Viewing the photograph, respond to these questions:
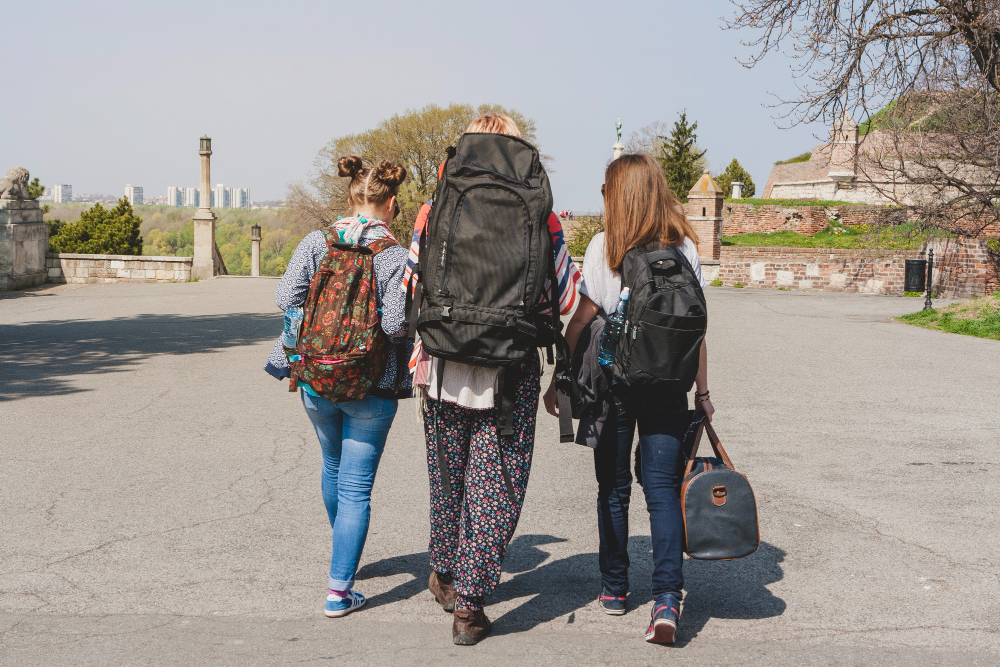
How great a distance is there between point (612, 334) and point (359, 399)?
997 mm

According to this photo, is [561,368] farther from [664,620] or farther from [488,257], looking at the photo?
[664,620]

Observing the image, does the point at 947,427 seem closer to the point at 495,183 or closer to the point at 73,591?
the point at 495,183

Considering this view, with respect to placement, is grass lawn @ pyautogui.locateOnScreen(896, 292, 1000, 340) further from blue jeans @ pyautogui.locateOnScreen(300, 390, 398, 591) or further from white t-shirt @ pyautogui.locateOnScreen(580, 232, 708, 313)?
blue jeans @ pyautogui.locateOnScreen(300, 390, 398, 591)

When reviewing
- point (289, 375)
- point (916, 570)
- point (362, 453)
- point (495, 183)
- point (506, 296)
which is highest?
point (495, 183)

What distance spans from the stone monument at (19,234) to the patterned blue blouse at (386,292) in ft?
63.9

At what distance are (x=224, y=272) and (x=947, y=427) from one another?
2364cm

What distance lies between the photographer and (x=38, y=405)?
24.5ft

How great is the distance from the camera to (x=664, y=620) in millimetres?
3229

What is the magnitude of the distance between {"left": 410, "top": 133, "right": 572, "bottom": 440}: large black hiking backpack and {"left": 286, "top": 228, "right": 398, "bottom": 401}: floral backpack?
1.06ft

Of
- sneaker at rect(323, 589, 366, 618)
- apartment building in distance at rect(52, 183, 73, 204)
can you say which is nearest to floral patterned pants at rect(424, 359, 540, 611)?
sneaker at rect(323, 589, 366, 618)

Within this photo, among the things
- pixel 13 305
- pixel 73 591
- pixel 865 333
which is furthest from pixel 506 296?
pixel 13 305

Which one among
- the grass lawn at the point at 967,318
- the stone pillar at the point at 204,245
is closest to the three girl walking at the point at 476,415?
the grass lawn at the point at 967,318

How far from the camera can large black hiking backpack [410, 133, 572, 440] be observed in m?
3.02

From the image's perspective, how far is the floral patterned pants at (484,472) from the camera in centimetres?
322
